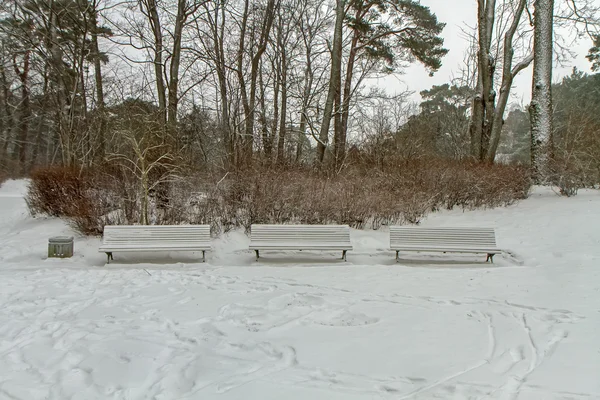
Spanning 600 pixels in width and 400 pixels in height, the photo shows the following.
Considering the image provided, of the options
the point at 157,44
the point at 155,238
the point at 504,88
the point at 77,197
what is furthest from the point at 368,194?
the point at 504,88

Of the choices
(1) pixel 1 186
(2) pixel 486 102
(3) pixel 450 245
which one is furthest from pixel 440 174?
(1) pixel 1 186

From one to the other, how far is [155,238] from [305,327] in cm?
445

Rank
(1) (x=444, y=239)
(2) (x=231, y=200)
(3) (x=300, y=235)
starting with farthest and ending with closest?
(2) (x=231, y=200) → (3) (x=300, y=235) → (1) (x=444, y=239)

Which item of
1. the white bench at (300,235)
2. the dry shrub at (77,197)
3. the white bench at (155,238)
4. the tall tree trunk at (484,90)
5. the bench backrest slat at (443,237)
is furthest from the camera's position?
the tall tree trunk at (484,90)

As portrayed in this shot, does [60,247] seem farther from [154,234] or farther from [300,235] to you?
[300,235]

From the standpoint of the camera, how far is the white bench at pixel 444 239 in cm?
711

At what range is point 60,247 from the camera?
719 cm

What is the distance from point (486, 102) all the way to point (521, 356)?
12.6 m

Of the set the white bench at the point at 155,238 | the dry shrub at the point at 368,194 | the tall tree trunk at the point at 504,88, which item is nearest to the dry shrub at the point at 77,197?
the white bench at the point at 155,238

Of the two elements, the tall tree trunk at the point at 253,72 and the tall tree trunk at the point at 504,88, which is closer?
the tall tree trunk at the point at 253,72

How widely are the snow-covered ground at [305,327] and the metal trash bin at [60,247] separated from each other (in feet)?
1.11

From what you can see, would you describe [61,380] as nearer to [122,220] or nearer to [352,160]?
[122,220]

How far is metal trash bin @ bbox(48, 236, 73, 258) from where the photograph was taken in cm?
716

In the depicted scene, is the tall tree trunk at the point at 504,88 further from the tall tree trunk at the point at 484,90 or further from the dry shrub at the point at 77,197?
the dry shrub at the point at 77,197
